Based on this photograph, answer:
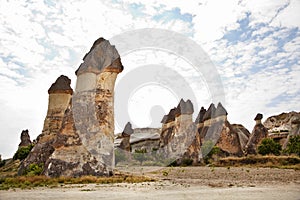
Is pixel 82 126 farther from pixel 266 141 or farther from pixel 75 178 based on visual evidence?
pixel 266 141

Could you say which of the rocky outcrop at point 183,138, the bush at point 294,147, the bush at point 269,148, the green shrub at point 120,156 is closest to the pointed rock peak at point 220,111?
the rocky outcrop at point 183,138

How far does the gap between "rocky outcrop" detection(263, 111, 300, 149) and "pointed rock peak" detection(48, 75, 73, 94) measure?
97.2 feet

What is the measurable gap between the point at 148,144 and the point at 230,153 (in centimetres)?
1869

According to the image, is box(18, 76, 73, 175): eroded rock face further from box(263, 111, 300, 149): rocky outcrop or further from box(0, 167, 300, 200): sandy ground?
box(263, 111, 300, 149): rocky outcrop

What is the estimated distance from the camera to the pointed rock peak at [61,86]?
867 inches

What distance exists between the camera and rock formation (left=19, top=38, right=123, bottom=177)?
1439 centimetres

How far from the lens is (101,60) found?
17688 millimetres

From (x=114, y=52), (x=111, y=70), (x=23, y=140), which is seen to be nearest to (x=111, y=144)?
(x=111, y=70)

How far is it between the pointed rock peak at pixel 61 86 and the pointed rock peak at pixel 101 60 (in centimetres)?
461

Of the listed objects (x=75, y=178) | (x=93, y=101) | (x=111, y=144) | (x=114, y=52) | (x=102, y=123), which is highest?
(x=114, y=52)

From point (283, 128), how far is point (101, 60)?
4429 cm

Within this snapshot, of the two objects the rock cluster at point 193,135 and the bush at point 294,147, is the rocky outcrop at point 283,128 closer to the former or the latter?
the rock cluster at point 193,135

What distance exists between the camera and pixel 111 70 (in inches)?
688

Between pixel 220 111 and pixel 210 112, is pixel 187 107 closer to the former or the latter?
pixel 220 111
